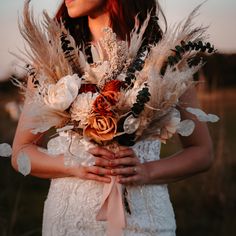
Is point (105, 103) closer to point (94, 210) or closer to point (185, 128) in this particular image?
point (185, 128)

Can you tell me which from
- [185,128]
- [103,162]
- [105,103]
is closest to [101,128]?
[105,103]

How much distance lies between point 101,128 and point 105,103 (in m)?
0.08

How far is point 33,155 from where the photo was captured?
280cm

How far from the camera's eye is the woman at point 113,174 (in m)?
2.55

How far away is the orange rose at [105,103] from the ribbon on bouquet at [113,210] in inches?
11.6

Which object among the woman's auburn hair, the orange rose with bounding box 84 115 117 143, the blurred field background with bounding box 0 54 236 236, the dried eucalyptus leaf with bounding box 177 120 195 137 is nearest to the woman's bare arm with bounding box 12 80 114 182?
the orange rose with bounding box 84 115 117 143

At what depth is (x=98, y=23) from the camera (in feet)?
9.76

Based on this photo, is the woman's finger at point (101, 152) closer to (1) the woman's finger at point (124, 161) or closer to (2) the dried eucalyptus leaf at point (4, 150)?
(1) the woman's finger at point (124, 161)

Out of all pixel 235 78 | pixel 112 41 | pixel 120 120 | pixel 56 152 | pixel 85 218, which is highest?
pixel 112 41

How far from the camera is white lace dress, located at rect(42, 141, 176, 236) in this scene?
2.65 m

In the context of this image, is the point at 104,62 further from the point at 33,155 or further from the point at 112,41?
the point at 33,155

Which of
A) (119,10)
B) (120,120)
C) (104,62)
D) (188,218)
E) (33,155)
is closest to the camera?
(120,120)

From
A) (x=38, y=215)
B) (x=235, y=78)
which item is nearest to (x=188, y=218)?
(x=38, y=215)

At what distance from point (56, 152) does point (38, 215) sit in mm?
4231
